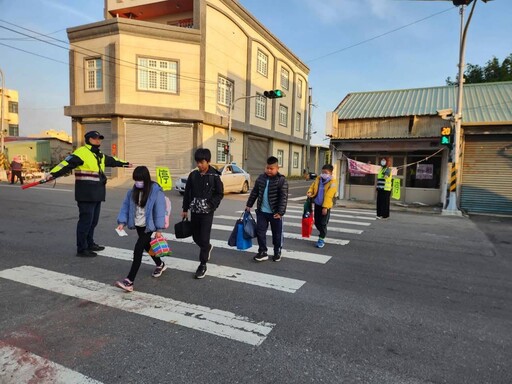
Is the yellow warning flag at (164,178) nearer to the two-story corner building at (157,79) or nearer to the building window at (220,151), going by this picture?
the two-story corner building at (157,79)

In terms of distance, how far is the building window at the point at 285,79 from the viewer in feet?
126

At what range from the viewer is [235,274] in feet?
16.9

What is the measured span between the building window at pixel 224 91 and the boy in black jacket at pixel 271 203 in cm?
2282

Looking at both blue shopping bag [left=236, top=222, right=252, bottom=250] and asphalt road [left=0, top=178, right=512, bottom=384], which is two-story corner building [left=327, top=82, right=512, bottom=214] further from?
blue shopping bag [left=236, top=222, right=252, bottom=250]

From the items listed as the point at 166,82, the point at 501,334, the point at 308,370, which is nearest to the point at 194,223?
the point at 308,370

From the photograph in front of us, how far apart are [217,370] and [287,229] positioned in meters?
6.34

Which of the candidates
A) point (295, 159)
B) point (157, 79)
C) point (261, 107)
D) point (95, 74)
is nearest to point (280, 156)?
point (295, 159)

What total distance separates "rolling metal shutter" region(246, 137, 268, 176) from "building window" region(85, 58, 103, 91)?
1310 cm

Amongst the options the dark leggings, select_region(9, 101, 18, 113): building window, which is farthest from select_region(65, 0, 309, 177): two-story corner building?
select_region(9, 101, 18, 113): building window

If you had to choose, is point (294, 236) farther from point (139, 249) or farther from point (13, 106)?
point (13, 106)

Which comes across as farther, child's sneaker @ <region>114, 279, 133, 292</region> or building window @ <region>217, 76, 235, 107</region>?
building window @ <region>217, 76, 235, 107</region>

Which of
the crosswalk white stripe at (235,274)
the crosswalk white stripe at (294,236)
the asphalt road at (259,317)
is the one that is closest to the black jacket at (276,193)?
the asphalt road at (259,317)

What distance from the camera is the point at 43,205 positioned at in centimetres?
1173

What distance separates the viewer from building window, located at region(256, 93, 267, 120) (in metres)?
33.5
